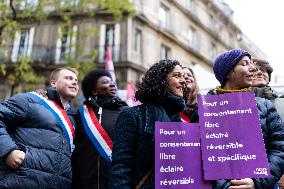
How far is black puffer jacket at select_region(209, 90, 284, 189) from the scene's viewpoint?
2.16m

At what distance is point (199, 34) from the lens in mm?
25594

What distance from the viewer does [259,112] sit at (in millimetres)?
2414

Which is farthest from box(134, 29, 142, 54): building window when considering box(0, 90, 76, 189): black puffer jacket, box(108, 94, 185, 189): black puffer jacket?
box(108, 94, 185, 189): black puffer jacket

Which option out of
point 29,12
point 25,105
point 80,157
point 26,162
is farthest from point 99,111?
point 29,12

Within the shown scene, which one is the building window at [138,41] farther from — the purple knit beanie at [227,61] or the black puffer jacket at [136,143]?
the black puffer jacket at [136,143]

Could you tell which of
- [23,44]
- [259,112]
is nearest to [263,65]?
[259,112]

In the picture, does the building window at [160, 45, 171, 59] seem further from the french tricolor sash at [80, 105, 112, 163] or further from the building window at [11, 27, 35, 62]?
the french tricolor sash at [80, 105, 112, 163]

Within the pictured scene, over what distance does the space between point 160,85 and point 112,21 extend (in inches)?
688

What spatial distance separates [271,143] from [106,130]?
160 cm

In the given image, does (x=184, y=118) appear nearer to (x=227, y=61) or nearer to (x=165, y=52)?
(x=227, y=61)

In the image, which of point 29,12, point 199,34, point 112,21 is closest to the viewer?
point 29,12

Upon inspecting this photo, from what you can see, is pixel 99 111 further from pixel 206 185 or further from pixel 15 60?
pixel 15 60

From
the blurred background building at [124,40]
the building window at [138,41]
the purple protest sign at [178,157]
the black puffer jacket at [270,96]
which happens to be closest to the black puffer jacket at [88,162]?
the purple protest sign at [178,157]

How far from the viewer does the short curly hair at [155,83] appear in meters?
2.64
